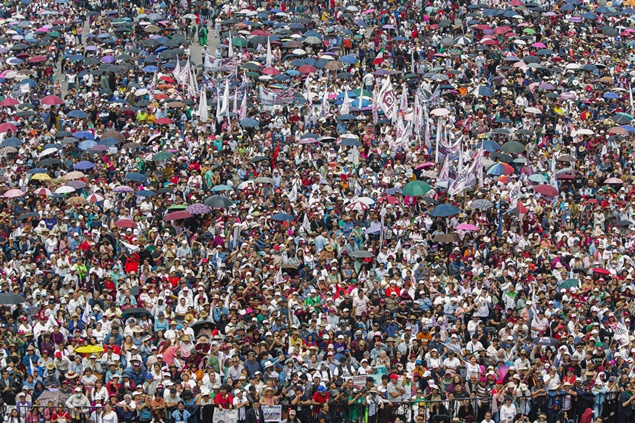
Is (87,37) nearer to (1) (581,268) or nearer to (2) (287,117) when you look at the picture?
(2) (287,117)

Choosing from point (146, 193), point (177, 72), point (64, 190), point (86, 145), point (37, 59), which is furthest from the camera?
point (37, 59)

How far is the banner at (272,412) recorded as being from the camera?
1034 inches

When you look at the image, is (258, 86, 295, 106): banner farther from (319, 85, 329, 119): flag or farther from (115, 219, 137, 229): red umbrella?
(115, 219, 137, 229): red umbrella

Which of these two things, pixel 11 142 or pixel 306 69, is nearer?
pixel 11 142

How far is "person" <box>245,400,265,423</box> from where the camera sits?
26281mm

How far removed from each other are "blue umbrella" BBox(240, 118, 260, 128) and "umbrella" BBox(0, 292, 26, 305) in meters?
13.0

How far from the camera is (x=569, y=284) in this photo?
1255 inches

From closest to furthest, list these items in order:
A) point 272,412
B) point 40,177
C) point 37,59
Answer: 1. point 272,412
2. point 40,177
3. point 37,59

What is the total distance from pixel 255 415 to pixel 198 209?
372 inches

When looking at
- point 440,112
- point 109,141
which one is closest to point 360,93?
point 440,112

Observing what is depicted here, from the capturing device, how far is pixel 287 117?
143 feet

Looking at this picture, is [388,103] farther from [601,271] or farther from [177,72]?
[601,271]

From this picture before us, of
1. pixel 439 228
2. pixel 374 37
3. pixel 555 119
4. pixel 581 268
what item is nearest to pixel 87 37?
pixel 374 37

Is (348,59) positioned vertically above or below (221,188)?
below
